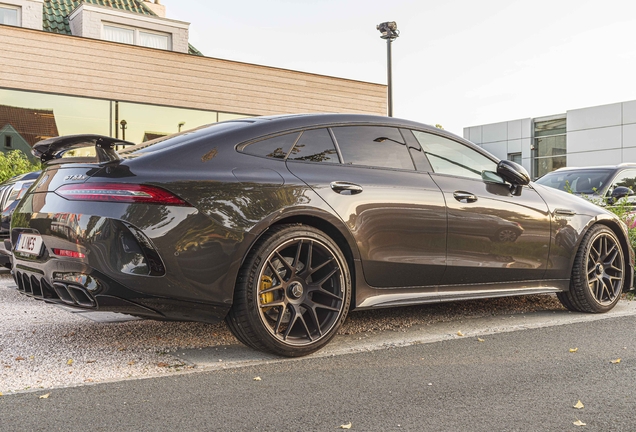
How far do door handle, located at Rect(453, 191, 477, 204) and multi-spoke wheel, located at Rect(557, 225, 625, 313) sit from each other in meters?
1.40

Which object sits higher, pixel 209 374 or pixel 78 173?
pixel 78 173

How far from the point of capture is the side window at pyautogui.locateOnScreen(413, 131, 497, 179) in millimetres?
5258

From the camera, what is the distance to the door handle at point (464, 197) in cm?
517

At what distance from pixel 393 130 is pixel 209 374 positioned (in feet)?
7.30

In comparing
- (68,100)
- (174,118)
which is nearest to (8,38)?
(68,100)

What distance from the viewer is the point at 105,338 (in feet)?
15.8

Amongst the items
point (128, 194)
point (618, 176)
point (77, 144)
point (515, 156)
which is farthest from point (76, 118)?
point (515, 156)

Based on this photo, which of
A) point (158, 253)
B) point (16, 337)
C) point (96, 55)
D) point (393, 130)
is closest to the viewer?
point (158, 253)

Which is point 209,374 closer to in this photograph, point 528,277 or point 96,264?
point 96,264

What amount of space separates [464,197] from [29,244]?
9.67 ft

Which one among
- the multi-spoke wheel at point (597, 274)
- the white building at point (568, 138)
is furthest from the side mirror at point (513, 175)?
the white building at point (568, 138)

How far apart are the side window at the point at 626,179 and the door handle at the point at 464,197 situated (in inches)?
244

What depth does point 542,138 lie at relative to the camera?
39812 millimetres

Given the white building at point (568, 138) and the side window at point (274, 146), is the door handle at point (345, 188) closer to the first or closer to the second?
the side window at point (274, 146)
